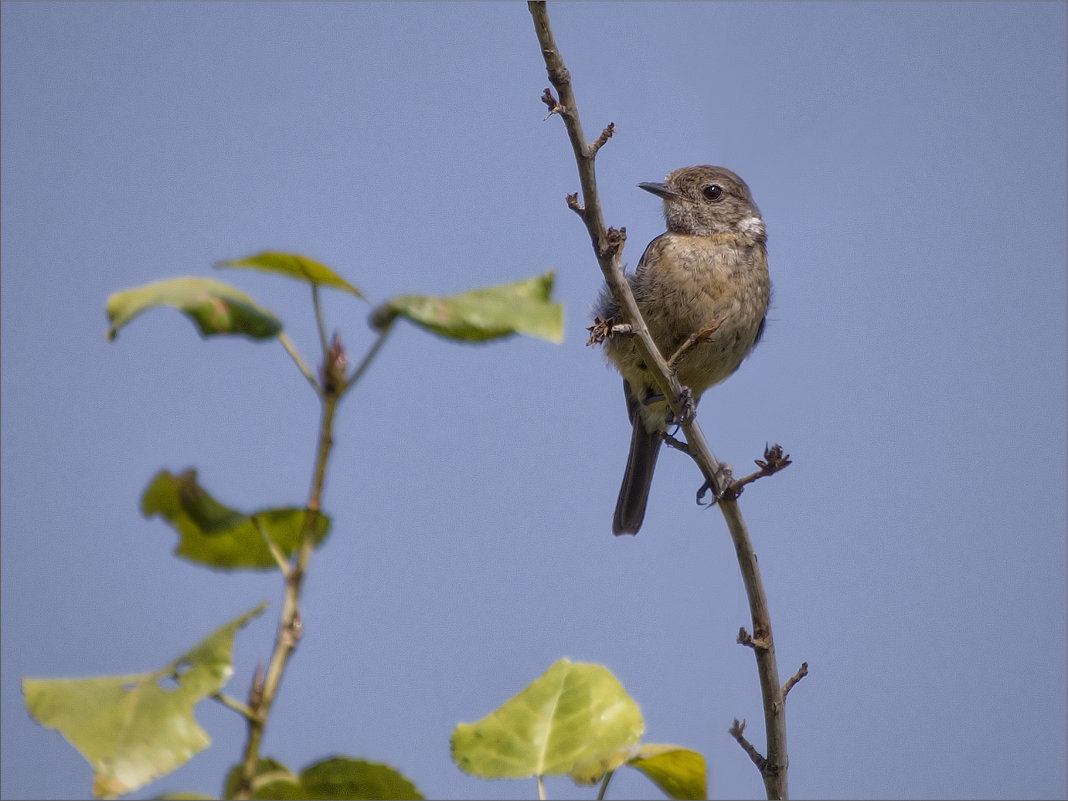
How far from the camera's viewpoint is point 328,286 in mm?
1100

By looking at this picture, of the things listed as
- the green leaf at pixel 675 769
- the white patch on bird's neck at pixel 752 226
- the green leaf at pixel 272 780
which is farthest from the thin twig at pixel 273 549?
the white patch on bird's neck at pixel 752 226

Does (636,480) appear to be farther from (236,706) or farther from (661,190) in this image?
(236,706)

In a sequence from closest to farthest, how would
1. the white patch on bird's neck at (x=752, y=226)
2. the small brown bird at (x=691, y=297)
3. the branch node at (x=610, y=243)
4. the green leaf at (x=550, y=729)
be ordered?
the green leaf at (x=550, y=729) < the branch node at (x=610, y=243) < the small brown bird at (x=691, y=297) < the white patch on bird's neck at (x=752, y=226)

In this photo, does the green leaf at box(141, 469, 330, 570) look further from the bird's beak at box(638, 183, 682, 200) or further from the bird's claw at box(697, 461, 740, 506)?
the bird's beak at box(638, 183, 682, 200)

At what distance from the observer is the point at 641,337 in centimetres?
289

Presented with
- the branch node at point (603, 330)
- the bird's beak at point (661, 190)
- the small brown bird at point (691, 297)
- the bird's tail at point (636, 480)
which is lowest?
the branch node at point (603, 330)

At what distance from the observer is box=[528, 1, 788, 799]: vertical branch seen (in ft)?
7.19

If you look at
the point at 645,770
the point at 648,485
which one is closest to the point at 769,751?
the point at 645,770

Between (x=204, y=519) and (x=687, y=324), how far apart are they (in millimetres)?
4252

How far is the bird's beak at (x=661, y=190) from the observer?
20.0 ft

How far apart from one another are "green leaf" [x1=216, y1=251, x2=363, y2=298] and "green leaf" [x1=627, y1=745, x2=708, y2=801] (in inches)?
30.3

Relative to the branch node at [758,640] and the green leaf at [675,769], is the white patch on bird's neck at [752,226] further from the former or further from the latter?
the green leaf at [675,769]

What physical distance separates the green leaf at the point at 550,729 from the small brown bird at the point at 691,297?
11.4 ft

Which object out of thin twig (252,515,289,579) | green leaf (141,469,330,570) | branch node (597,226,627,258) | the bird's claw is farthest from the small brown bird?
thin twig (252,515,289,579)
